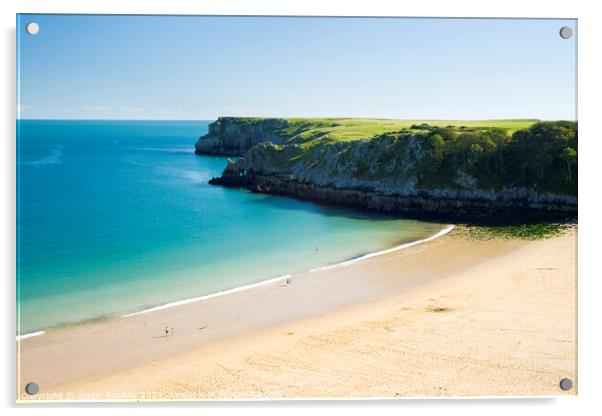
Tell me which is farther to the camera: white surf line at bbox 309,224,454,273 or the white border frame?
white surf line at bbox 309,224,454,273

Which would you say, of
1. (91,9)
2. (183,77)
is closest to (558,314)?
(183,77)

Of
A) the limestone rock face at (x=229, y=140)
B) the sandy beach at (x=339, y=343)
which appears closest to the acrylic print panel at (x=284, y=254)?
the sandy beach at (x=339, y=343)

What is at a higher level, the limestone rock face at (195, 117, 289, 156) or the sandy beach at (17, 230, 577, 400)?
the limestone rock face at (195, 117, 289, 156)

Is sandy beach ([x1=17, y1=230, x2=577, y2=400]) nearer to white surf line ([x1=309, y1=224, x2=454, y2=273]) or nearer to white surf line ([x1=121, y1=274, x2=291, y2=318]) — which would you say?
white surf line ([x1=121, y1=274, x2=291, y2=318])

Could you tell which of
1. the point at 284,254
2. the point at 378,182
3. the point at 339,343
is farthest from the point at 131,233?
the point at 378,182

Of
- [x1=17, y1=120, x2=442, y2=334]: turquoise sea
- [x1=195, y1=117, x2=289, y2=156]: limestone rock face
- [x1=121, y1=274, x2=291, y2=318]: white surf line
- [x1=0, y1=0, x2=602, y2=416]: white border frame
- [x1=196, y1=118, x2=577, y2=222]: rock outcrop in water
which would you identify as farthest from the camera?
[x1=195, y1=117, x2=289, y2=156]: limestone rock face

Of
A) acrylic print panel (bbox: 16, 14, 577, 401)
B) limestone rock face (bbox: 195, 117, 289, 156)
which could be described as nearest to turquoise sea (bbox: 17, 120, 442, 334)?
acrylic print panel (bbox: 16, 14, 577, 401)

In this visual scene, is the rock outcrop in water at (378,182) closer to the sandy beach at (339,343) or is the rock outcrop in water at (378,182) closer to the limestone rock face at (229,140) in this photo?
the limestone rock face at (229,140)
